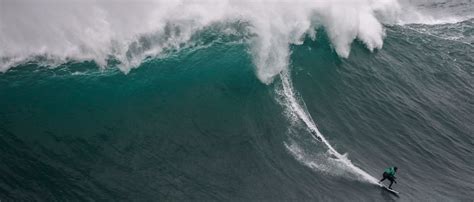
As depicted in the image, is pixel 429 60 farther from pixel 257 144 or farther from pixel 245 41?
pixel 257 144

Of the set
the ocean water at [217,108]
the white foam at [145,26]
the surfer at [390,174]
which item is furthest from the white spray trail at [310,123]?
the white foam at [145,26]

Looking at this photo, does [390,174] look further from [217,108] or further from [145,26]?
[145,26]

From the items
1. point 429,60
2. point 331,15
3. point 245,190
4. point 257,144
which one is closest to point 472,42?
point 429,60

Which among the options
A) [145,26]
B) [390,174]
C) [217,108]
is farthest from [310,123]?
[145,26]

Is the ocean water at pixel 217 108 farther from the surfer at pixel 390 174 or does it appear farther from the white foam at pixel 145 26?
the surfer at pixel 390 174

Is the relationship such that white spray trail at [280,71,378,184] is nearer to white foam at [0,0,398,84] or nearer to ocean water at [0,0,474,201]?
ocean water at [0,0,474,201]
